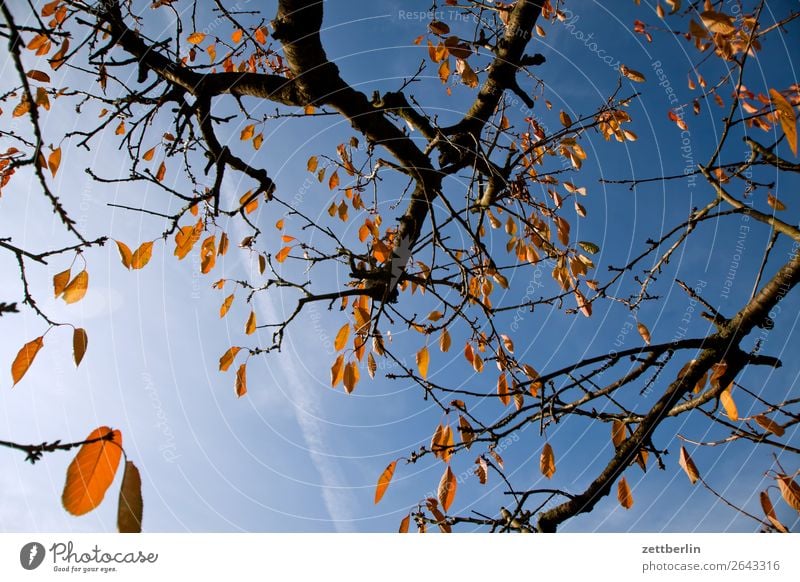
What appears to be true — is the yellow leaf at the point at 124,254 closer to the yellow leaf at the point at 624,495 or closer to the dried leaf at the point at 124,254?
the dried leaf at the point at 124,254

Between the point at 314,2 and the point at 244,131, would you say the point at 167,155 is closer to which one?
the point at 244,131

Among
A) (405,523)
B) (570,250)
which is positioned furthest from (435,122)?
(405,523)

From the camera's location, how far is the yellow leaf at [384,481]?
68.3 inches

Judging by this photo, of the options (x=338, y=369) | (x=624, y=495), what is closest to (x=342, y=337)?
(x=338, y=369)

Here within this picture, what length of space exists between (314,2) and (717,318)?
80.8 inches

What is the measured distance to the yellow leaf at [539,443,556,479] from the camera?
1785 millimetres

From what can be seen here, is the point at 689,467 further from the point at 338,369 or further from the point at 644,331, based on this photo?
the point at 338,369

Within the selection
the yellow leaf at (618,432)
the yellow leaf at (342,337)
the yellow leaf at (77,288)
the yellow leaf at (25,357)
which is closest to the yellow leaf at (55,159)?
the yellow leaf at (77,288)

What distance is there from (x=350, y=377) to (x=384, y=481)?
18.6 inches

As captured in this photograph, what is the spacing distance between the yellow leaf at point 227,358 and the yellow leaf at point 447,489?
106 cm

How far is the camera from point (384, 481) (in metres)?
1.76

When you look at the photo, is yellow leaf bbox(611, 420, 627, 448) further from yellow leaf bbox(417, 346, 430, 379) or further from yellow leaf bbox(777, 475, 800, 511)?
yellow leaf bbox(417, 346, 430, 379)

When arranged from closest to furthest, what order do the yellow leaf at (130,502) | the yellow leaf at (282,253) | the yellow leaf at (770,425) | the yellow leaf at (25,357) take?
the yellow leaf at (130,502) < the yellow leaf at (25,357) < the yellow leaf at (770,425) < the yellow leaf at (282,253)

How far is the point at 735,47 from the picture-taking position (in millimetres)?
2045
